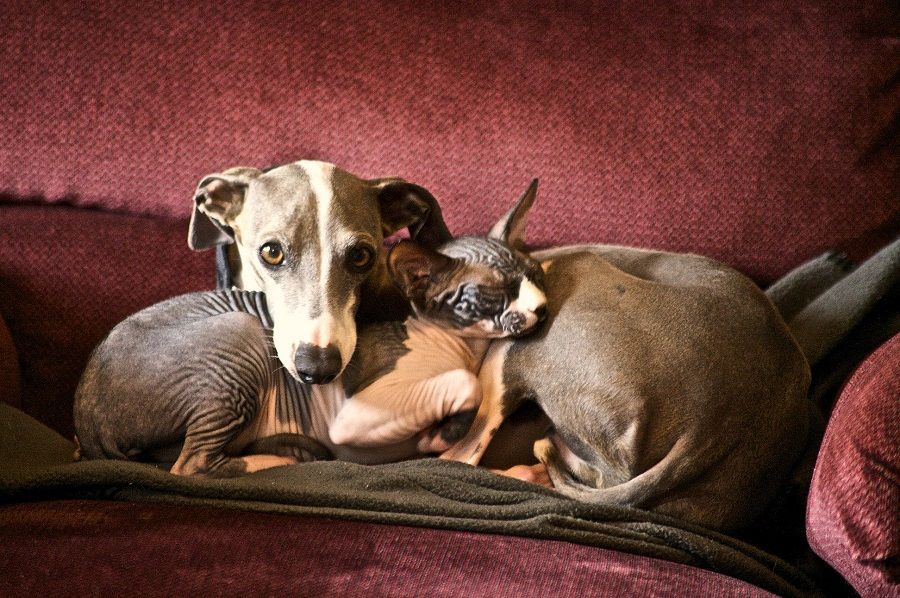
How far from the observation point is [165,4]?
2.25 metres

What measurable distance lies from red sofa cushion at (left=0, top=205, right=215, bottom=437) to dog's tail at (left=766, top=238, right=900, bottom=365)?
1.37 metres

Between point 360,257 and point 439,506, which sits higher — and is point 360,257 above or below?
above

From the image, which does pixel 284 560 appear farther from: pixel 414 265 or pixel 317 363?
pixel 414 265

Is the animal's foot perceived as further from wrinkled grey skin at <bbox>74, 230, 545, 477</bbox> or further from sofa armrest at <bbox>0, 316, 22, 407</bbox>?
sofa armrest at <bbox>0, 316, 22, 407</bbox>

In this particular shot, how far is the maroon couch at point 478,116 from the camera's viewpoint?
7.24 feet

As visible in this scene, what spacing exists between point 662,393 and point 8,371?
1337 millimetres

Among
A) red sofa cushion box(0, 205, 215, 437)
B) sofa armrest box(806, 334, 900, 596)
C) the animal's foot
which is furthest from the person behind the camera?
red sofa cushion box(0, 205, 215, 437)

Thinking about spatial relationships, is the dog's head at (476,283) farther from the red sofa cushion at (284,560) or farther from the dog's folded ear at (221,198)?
the red sofa cushion at (284,560)

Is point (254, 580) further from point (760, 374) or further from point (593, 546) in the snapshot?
point (760, 374)

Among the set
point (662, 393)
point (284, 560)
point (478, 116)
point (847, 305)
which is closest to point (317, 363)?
point (284, 560)

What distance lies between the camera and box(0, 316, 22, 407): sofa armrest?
75.1 inches

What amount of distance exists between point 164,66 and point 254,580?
1376mm

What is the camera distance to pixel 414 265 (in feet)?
5.98

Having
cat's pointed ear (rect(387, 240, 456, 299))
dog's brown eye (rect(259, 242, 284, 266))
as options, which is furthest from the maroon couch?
dog's brown eye (rect(259, 242, 284, 266))
